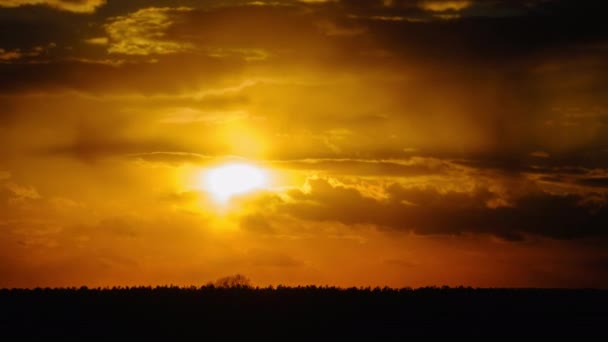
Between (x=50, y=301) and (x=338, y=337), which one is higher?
(x=50, y=301)

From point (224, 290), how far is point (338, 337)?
1852cm

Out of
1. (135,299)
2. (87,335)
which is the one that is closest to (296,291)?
(135,299)

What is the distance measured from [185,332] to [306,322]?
24.6ft

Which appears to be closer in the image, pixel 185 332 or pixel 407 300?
pixel 185 332

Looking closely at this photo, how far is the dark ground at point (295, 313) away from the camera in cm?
5422

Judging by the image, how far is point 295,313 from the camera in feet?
198

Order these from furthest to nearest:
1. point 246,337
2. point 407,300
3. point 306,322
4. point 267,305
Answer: point 407,300
point 267,305
point 306,322
point 246,337

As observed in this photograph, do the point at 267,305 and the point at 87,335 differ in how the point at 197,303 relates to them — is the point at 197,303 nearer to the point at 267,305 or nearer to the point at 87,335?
the point at 267,305

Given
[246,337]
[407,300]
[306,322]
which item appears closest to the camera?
[246,337]

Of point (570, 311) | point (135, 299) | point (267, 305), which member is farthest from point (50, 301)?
point (570, 311)

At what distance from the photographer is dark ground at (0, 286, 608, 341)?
54.2 m

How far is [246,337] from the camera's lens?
2045 inches

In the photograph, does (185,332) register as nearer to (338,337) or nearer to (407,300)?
(338,337)

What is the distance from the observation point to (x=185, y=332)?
53188mm
